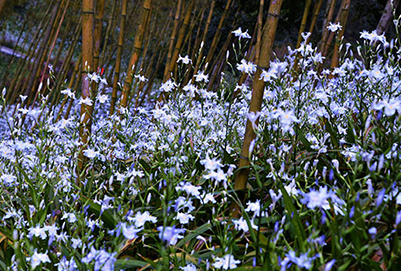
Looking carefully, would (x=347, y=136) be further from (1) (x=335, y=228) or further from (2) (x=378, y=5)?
(2) (x=378, y=5)

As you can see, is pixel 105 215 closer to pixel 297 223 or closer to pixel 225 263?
pixel 225 263

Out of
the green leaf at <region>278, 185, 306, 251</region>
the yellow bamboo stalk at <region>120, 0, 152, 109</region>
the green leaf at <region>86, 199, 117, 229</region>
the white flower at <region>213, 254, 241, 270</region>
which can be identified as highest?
the yellow bamboo stalk at <region>120, 0, 152, 109</region>

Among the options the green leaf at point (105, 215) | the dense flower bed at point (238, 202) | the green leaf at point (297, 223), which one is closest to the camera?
the dense flower bed at point (238, 202)

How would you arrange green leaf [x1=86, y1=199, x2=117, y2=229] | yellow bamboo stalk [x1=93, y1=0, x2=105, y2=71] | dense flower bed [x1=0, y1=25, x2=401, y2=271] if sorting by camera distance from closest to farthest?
1. dense flower bed [x1=0, y1=25, x2=401, y2=271]
2. green leaf [x1=86, y1=199, x2=117, y2=229]
3. yellow bamboo stalk [x1=93, y1=0, x2=105, y2=71]

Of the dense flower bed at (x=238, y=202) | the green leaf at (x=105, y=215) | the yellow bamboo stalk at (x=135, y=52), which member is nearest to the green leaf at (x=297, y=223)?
the dense flower bed at (x=238, y=202)

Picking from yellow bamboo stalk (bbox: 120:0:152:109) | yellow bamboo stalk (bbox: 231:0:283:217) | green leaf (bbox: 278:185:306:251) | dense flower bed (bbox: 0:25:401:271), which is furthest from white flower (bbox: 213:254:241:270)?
yellow bamboo stalk (bbox: 120:0:152:109)

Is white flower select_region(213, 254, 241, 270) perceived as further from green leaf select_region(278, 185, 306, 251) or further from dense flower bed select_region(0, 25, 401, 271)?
green leaf select_region(278, 185, 306, 251)

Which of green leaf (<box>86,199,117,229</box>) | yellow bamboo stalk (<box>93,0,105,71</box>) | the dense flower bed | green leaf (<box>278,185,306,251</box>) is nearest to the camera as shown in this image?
the dense flower bed

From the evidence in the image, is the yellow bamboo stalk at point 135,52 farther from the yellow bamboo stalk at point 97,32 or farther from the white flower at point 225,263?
the white flower at point 225,263

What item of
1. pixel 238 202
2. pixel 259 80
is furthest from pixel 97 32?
pixel 238 202

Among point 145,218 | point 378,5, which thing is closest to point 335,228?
point 145,218

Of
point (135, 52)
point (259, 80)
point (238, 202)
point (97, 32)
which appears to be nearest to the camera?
point (238, 202)

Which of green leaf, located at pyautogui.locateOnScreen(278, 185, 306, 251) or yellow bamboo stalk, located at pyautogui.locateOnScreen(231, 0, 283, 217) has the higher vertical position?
yellow bamboo stalk, located at pyautogui.locateOnScreen(231, 0, 283, 217)

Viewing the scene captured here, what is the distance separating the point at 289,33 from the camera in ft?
25.4
